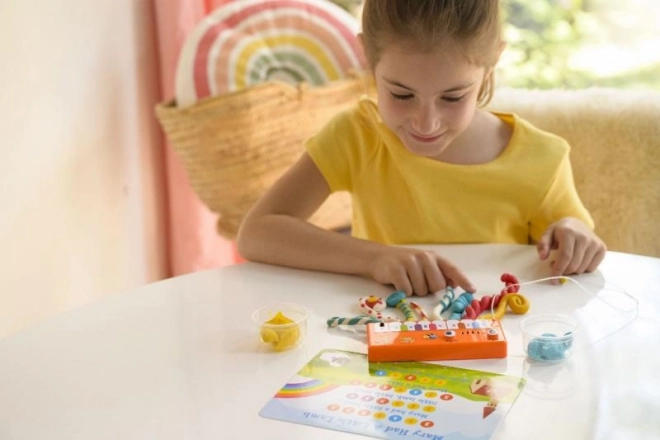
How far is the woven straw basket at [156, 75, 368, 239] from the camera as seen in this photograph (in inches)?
66.4

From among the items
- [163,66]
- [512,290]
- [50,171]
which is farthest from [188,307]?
[163,66]

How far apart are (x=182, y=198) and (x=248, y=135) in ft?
1.17

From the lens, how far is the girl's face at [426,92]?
107 centimetres

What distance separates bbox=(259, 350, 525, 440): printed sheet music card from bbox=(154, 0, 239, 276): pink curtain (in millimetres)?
1210

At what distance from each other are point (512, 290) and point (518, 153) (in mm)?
340

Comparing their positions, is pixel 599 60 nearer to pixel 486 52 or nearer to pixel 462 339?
pixel 486 52

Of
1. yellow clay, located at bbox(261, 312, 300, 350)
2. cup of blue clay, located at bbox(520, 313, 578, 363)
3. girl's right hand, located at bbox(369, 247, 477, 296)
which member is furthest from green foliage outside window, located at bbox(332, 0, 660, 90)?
yellow clay, located at bbox(261, 312, 300, 350)

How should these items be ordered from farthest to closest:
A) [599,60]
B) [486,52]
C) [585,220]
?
[599,60] < [585,220] < [486,52]

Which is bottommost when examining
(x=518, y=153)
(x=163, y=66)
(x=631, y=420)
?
(x=631, y=420)

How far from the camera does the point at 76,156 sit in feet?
5.56

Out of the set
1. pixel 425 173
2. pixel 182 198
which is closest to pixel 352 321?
pixel 425 173

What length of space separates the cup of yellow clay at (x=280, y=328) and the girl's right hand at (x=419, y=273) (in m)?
0.14

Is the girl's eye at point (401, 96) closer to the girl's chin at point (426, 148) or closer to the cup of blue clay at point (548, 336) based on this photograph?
the girl's chin at point (426, 148)

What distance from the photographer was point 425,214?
50.0 inches
